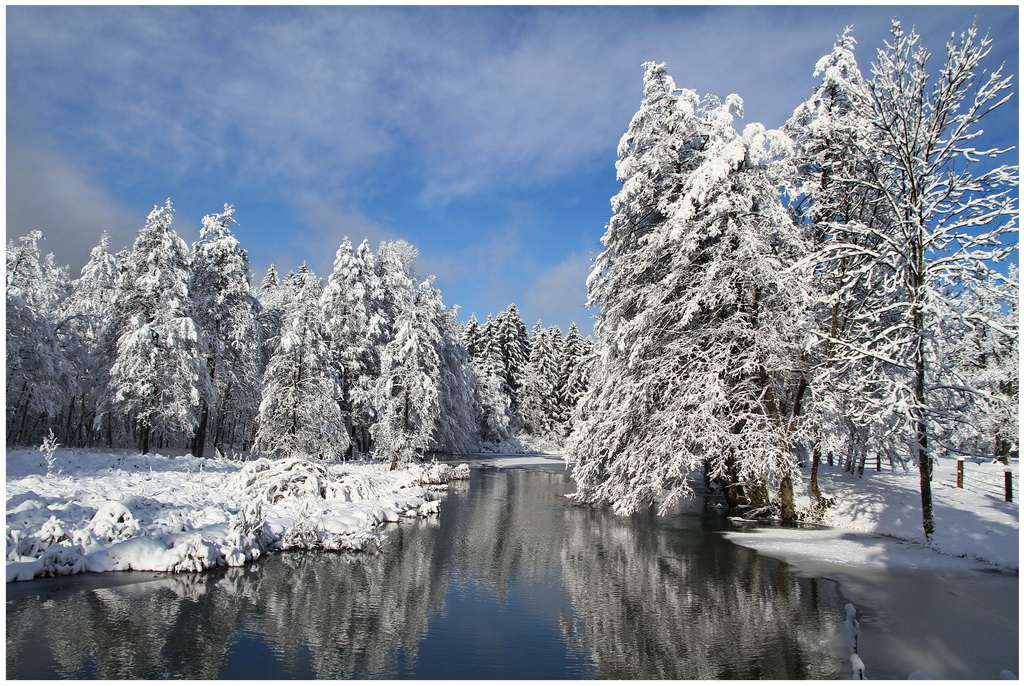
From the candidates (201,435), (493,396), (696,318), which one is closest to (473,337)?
(493,396)

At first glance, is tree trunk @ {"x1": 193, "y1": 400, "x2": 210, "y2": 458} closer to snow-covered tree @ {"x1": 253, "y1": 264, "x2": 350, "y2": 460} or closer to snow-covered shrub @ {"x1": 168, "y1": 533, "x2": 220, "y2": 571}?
snow-covered tree @ {"x1": 253, "y1": 264, "x2": 350, "y2": 460}

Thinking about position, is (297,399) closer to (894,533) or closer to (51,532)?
(51,532)

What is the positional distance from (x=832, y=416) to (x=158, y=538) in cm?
1636

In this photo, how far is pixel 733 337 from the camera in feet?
57.6

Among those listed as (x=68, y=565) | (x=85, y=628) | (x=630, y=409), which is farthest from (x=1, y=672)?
(x=630, y=409)

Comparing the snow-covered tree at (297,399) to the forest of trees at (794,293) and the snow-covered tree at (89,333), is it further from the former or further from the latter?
the forest of trees at (794,293)

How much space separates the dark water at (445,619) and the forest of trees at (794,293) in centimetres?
440

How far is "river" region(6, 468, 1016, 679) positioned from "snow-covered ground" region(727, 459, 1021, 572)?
4.83 ft

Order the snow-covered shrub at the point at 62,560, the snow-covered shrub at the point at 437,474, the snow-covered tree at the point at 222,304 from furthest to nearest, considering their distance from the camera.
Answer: the snow-covered tree at the point at 222,304, the snow-covered shrub at the point at 437,474, the snow-covered shrub at the point at 62,560

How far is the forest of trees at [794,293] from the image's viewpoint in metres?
12.6

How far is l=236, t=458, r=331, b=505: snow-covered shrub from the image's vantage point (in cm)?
1802

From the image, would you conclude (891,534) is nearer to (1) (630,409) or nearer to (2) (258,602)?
(1) (630,409)

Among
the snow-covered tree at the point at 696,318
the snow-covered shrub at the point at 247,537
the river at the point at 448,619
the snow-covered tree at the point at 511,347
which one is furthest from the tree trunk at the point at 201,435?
the snow-covered tree at the point at 511,347

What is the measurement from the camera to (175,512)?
13.8m
